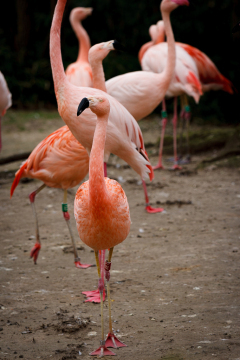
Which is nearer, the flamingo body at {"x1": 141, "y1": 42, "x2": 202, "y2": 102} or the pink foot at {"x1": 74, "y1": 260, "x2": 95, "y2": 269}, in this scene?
the pink foot at {"x1": 74, "y1": 260, "x2": 95, "y2": 269}

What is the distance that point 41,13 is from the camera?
495 inches

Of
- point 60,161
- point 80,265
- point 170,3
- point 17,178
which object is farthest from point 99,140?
point 170,3

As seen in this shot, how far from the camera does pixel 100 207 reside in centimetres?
249

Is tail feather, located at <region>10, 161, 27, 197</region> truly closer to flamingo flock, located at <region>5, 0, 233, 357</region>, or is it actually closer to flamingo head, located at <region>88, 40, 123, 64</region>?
flamingo flock, located at <region>5, 0, 233, 357</region>

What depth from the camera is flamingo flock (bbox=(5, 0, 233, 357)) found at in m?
2.53

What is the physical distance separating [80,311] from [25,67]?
971 cm

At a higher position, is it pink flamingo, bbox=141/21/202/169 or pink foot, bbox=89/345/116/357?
pink flamingo, bbox=141/21/202/169

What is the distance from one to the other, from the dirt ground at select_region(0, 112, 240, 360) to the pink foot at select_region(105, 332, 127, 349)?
5 cm

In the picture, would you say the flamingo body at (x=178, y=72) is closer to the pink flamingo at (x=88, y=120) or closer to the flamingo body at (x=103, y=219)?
the pink flamingo at (x=88, y=120)

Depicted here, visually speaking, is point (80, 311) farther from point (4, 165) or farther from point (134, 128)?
point (4, 165)

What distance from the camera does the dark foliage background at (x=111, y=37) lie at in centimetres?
926

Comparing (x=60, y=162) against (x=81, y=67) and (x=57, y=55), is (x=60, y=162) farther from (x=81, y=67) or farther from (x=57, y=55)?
(x=81, y=67)

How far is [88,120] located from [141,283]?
1.27 meters

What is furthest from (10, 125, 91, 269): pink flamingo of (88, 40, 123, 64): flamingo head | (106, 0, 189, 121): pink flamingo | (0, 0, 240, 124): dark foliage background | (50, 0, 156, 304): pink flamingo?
(0, 0, 240, 124): dark foliage background
